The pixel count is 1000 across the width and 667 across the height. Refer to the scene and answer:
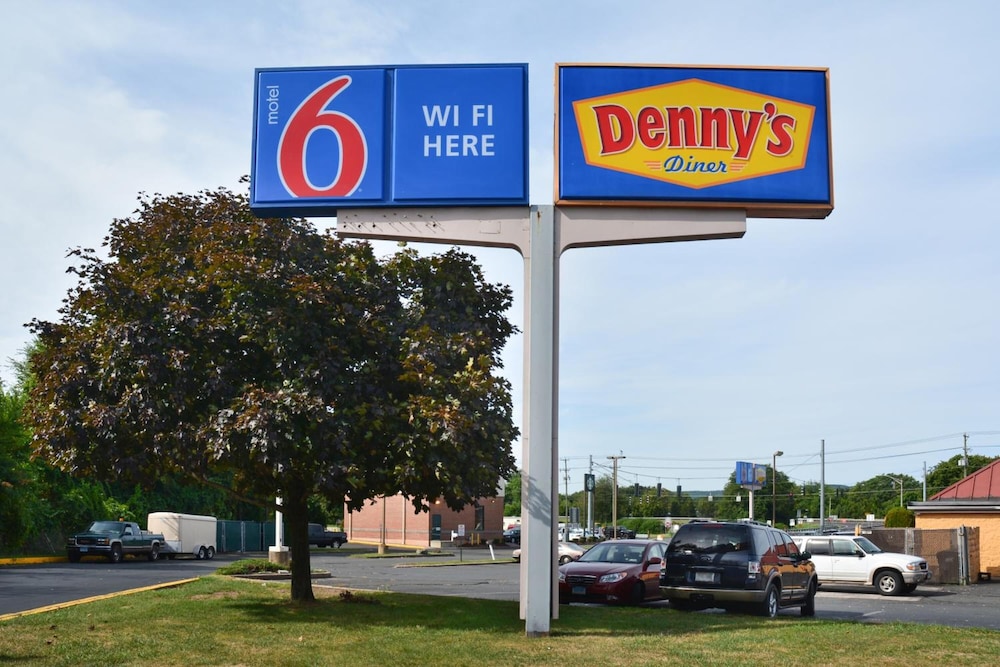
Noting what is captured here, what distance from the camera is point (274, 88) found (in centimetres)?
1700

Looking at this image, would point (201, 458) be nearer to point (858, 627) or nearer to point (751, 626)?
point (751, 626)

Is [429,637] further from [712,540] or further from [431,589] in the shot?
[431,589]

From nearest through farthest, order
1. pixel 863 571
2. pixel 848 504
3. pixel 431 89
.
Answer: pixel 431 89
pixel 863 571
pixel 848 504

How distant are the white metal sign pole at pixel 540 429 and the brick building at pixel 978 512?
23530mm

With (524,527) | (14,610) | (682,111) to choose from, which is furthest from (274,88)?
(14,610)

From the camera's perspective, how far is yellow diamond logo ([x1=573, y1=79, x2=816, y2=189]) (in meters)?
16.3

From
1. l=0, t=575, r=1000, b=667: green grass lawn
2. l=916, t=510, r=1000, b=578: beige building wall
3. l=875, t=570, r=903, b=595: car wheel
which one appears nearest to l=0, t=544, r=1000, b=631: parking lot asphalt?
l=875, t=570, r=903, b=595: car wheel

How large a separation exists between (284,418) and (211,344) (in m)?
2.16

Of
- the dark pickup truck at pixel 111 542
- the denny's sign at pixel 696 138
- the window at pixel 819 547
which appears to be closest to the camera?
the denny's sign at pixel 696 138

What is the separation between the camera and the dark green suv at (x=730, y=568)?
719 inches

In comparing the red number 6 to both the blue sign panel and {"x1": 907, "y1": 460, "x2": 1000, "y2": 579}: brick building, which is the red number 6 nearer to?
the blue sign panel

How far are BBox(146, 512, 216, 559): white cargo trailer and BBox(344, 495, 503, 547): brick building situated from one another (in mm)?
20715

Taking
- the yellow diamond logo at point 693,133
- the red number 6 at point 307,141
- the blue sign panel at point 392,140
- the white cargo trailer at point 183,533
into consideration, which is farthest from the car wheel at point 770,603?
the white cargo trailer at point 183,533

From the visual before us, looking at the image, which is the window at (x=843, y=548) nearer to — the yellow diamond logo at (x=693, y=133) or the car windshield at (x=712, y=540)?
the car windshield at (x=712, y=540)
